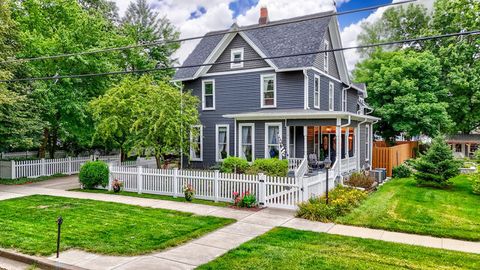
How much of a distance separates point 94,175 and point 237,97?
8.27 m

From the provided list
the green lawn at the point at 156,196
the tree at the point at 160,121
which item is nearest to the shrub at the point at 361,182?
the green lawn at the point at 156,196

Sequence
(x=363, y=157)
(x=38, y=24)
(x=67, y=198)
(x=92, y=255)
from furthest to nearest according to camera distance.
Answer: (x=38, y=24) → (x=363, y=157) → (x=67, y=198) → (x=92, y=255)

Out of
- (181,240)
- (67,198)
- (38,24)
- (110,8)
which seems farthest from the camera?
(110,8)

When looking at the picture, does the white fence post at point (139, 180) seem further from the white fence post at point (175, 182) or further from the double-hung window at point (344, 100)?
the double-hung window at point (344, 100)

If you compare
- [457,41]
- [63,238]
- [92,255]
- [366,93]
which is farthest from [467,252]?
[457,41]

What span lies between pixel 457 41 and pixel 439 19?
2963mm

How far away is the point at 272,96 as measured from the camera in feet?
58.5

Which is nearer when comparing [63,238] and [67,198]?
[63,238]

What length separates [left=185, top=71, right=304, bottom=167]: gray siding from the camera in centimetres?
1716

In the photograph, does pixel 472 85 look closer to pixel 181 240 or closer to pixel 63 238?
pixel 181 240

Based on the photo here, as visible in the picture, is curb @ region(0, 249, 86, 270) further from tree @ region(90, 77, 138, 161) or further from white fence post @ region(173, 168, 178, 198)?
tree @ region(90, 77, 138, 161)

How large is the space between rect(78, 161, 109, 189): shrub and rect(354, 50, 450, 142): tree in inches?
787

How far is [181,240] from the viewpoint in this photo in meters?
7.94

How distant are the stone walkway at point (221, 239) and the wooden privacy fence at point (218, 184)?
2.11ft
